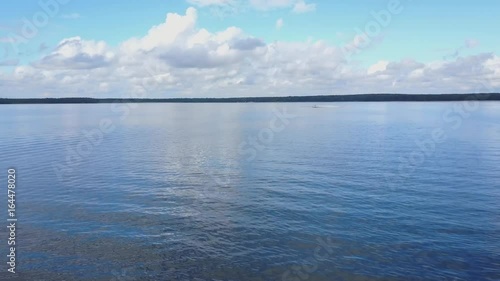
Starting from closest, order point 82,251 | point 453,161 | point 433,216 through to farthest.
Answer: point 82,251 → point 433,216 → point 453,161

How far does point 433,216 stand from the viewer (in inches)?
1165

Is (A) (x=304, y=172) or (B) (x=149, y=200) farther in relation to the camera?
(A) (x=304, y=172)

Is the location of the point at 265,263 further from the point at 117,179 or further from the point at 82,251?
the point at 117,179

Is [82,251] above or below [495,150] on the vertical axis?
below

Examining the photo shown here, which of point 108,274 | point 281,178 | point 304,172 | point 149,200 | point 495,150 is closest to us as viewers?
point 108,274

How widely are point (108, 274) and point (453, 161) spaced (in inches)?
1904

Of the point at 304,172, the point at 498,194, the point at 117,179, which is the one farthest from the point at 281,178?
the point at 498,194

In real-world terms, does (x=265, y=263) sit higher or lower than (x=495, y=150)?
lower

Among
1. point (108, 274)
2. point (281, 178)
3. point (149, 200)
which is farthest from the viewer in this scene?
point (281, 178)

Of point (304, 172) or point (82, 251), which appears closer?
point (82, 251)

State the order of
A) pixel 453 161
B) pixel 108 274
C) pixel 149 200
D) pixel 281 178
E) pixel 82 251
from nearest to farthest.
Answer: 1. pixel 108 274
2. pixel 82 251
3. pixel 149 200
4. pixel 281 178
5. pixel 453 161

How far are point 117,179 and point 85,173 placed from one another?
6589mm

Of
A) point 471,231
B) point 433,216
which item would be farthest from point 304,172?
point 471,231

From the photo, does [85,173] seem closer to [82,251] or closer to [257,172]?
[257,172]
